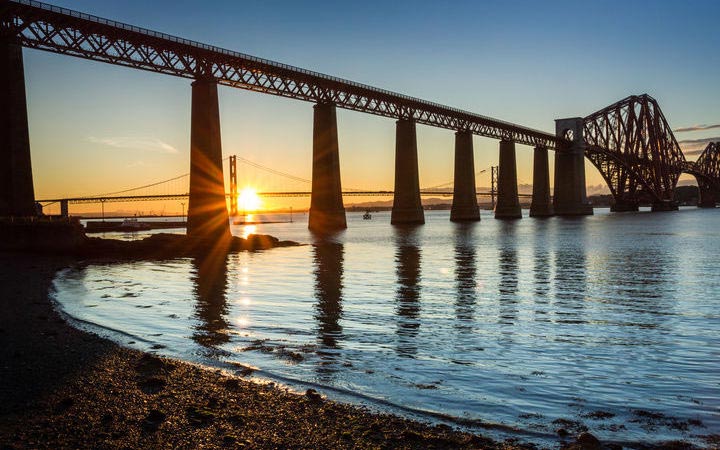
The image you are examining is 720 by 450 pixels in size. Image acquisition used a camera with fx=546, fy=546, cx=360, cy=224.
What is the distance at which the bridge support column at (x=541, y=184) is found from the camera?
123 m

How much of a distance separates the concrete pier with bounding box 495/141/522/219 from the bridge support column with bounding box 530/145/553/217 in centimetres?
1067

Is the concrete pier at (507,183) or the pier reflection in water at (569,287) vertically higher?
the concrete pier at (507,183)

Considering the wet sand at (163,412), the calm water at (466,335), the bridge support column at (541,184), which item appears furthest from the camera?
the bridge support column at (541,184)

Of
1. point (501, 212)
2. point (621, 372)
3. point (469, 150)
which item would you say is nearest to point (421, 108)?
point (469, 150)

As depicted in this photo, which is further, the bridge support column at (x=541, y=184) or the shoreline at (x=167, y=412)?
the bridge support column at (x=541, y=184)

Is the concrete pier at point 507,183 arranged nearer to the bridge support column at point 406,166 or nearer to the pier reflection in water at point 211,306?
the bridge support column at point 406,166

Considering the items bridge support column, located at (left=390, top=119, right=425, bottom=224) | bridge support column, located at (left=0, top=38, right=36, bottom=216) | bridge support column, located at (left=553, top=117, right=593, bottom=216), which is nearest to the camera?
bridge support column, located at (left=0, top=38, right=36, bottom=216)

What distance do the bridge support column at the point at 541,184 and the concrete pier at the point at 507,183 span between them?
35.0ft

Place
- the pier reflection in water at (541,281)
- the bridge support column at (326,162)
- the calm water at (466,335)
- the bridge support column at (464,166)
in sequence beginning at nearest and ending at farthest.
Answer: the calm water at (466,335), the pier reflection in water at (541,281), the bridge support column at (326,162), the bridge support column at (464,166)

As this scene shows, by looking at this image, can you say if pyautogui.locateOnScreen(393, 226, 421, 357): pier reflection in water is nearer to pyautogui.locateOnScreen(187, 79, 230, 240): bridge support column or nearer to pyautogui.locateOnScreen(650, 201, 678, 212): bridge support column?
pyautogui.locateOnScreen(187, 79, 230, 240): bridge support column

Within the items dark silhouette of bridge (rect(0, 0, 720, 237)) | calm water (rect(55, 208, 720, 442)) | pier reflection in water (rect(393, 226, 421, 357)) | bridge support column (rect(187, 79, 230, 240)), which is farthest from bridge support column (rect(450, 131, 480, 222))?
calm water (rect(55, 208, 720, 442))

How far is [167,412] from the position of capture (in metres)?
6.32

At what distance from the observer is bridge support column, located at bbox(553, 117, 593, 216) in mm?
132250

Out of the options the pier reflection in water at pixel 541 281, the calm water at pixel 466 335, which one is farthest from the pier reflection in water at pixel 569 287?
the pier reflection in water at pixel 541 281
